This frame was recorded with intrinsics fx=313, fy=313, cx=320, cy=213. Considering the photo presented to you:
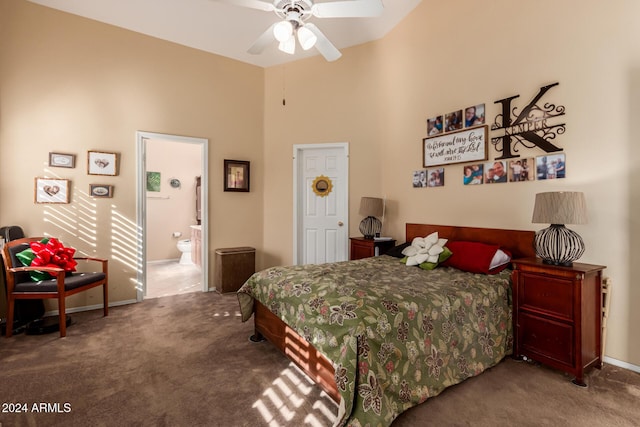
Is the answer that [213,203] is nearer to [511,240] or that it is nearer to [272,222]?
[272,222]

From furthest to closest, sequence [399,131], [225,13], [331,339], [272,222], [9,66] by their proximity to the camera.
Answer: [272,222] < [399,131] < [225,13] < [9,66] < [331,339]

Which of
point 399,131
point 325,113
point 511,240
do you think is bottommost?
point 511,240

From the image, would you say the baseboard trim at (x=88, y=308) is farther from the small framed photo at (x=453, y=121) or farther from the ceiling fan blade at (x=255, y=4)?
the small framed photo at (x=453, y=121)

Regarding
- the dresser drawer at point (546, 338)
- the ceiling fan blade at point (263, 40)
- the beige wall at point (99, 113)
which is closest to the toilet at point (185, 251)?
the beige wall at point (99, 113)

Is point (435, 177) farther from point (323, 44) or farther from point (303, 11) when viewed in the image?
point (303, 11)

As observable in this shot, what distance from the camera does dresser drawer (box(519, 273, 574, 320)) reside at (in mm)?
2158

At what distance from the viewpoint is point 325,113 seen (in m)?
4.67

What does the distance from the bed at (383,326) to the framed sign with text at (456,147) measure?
2.96 feet

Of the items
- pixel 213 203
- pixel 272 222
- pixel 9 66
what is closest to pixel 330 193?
pixel 272 222

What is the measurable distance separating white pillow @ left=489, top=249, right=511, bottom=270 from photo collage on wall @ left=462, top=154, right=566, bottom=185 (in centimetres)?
71

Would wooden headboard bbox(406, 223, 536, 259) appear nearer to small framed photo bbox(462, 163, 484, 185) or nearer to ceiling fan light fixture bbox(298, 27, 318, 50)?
small framed photo bbox(462, 163, 484, 185)

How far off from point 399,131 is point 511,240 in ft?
6.39

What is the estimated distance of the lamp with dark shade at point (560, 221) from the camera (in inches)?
86.8

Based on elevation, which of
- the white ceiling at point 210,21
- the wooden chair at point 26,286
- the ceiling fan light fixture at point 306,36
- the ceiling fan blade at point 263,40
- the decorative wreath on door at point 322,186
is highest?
the white ceiling at point 210,21
